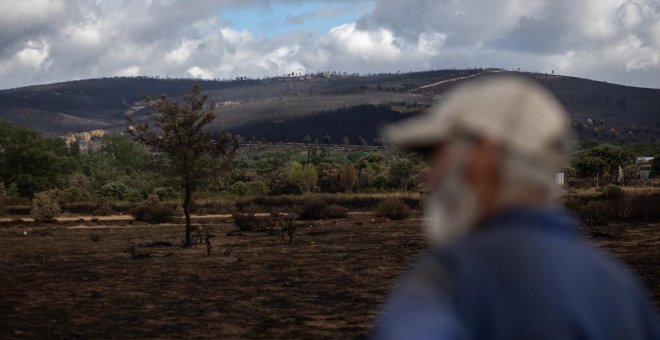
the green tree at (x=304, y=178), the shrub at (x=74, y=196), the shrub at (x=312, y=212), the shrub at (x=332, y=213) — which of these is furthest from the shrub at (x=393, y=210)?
the green tree at (x=304, y=178)

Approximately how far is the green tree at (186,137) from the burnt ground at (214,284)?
2246 millimetres

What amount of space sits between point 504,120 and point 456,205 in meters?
0.18

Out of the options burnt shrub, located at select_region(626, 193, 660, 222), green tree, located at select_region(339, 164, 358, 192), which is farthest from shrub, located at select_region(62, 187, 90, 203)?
burnt shrub, located at select_region(626, 193, 660, 222)

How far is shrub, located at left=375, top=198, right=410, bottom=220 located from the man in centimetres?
3555

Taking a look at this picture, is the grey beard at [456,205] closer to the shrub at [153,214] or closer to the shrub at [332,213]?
the shrub at [332,213]

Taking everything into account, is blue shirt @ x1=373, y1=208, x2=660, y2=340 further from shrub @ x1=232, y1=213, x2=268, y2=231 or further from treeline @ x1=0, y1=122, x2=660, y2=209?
treeline @ x1=0, y1=122, x2=660, y2=209

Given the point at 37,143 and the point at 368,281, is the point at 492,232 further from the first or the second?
the point at 37,143

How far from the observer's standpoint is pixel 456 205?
1.47 metres

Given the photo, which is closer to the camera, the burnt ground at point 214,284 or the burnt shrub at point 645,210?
the burnt ground at point 214,284

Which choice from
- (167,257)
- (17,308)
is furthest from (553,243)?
(167,257)

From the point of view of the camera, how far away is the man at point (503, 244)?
1.32 m

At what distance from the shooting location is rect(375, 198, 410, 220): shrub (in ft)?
121

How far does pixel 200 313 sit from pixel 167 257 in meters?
8.71

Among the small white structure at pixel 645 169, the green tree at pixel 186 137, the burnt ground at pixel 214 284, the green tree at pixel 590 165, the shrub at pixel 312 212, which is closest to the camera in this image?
Result: the burnt ground at pixel 214 284
